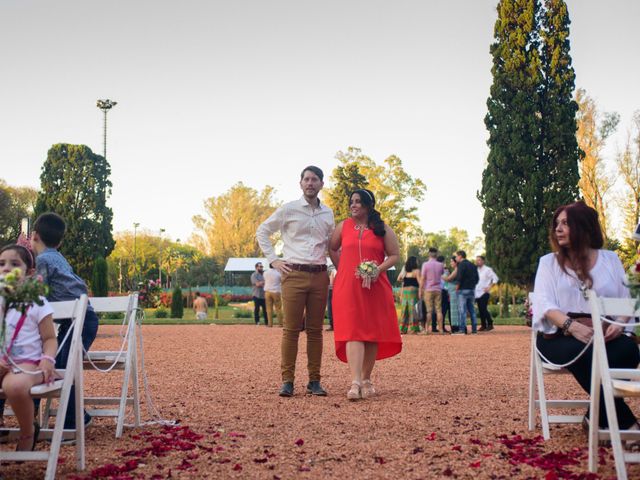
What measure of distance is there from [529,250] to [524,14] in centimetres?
732

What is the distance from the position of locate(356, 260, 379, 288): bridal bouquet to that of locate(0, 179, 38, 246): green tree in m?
50.4

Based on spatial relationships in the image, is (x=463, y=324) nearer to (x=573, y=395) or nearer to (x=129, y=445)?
(x=573, y=395)

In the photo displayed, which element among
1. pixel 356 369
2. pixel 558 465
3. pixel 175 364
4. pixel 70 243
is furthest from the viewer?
pixel 70 243

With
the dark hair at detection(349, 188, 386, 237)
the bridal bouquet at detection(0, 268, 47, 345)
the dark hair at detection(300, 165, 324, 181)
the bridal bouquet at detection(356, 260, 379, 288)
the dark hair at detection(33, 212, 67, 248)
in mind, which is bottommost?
the bridal bouquet at detection(0, 268, 47, 345)

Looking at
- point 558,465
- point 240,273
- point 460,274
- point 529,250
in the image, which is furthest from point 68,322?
point 240,273

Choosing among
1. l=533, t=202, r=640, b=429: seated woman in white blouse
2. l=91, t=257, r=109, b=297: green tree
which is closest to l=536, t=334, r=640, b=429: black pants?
l=533, t=202, r=640, b=429: seated woman in white blouse

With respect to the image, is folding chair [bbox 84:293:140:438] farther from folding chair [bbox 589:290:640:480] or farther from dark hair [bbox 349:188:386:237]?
folding chair [bbox 589:290:640:480]

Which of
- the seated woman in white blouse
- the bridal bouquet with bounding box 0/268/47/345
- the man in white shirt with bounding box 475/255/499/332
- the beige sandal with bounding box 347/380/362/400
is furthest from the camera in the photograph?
the man in white shirt with bounding box 475/255/499/332

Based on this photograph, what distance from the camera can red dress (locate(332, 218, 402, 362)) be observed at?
716 cm

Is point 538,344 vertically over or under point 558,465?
over

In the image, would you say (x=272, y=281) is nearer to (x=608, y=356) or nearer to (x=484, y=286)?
(x=484, y=286)

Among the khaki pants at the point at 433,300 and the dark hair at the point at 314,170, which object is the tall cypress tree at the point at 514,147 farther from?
the dark hair at the point at 314,170

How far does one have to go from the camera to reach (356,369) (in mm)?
7082

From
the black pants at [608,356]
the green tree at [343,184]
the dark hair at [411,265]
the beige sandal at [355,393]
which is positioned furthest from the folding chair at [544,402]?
the green tree at [343,184]
